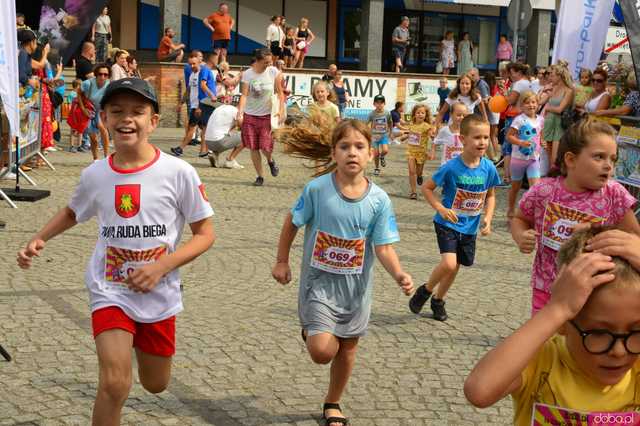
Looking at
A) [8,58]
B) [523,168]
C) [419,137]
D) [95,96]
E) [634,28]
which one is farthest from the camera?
[95,96]

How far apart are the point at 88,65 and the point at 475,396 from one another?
17.5 meters

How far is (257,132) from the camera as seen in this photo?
1502 cm

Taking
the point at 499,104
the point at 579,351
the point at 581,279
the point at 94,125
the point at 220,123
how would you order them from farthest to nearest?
the point at 499,104, the point at 220,123, the point at 94,125, the point at 579,351, the point at 581,279

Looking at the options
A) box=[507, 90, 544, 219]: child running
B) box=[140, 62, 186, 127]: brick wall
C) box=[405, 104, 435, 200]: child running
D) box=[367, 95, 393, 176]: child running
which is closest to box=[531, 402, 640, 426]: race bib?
box=[507, 90, 544, 219]: child running

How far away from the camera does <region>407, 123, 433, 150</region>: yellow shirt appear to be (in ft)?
48.4

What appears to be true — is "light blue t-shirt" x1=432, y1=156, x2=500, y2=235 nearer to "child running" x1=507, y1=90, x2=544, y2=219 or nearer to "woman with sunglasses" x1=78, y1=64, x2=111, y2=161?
"child running" x1=507, y1=90, x2=544, y2=219

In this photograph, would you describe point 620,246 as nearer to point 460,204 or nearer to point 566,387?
point 566,387

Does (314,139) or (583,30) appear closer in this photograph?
(314,139)

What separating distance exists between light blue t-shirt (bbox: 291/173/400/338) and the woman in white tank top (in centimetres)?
928

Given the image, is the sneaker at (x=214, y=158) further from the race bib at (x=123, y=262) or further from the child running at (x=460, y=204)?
the race bib at (x=123, y=262)

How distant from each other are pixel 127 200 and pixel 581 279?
2.54m

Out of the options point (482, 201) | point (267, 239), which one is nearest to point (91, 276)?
point (482, 201)

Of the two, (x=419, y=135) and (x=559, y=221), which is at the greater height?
(x=559, y=221)

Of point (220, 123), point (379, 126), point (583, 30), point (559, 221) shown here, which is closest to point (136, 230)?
point (559, 221)
